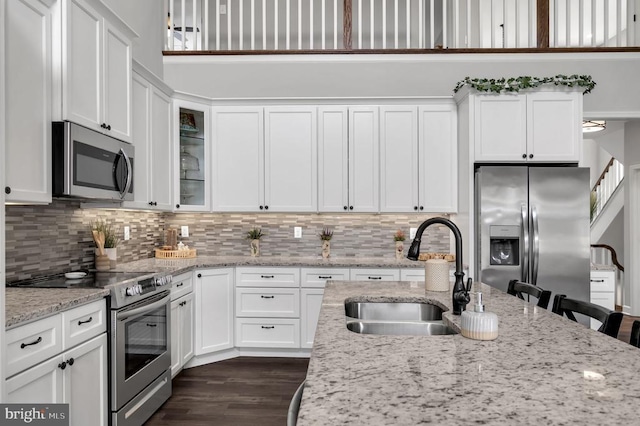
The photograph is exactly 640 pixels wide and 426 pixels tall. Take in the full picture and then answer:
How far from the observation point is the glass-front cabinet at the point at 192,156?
448 cm

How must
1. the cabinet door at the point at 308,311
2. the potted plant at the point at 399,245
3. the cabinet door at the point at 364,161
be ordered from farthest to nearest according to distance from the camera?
the potted plant at the point at 399,245 → the cabinet door at the point at 364,161 → the cabinet door at the point at 308,311

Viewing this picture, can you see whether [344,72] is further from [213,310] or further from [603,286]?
[603,286]

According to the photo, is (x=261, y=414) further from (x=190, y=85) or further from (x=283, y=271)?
(x=190, y=85)

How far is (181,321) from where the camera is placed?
375cm

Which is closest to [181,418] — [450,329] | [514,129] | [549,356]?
[450,329]

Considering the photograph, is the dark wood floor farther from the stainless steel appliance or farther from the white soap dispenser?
the white soap dispenser

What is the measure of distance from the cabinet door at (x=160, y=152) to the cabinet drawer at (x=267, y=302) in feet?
3.65

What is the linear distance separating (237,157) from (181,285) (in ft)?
4.90

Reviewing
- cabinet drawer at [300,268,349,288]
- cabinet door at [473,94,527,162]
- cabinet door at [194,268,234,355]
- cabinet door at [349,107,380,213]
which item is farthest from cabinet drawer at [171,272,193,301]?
cabinet door at [473,94,527,162]

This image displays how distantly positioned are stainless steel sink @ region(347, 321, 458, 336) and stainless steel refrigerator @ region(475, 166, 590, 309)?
2298mm

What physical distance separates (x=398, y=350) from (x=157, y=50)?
14.8 feet

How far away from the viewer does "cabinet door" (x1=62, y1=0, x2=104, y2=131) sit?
2.57 meters

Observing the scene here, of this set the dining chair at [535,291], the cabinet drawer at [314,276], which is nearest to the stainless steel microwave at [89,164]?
the cabinet drawer at [314,276]

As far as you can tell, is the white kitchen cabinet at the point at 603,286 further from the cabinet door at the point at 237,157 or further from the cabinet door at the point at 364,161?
the cabinet door at the point at 237,157
